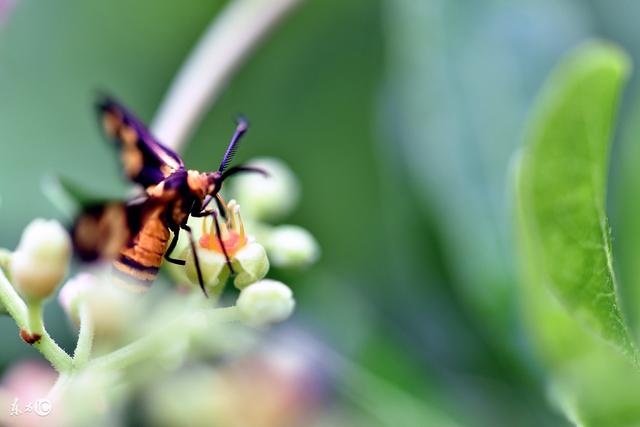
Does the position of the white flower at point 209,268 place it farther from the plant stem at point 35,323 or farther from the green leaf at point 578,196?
the green leaf at point 578,196

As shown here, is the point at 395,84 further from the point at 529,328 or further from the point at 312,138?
the point at 529,328

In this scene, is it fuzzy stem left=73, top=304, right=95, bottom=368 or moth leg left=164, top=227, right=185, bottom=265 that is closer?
fuzzy stem left=73, top=304, right=95, bottom=368

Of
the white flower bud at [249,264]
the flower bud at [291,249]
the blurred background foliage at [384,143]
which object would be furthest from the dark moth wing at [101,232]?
the blurred background foliage at [384,143]

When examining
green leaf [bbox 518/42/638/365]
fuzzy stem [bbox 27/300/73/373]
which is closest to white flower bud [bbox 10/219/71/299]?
fuzzy stem [bbox 27/300/73/373]

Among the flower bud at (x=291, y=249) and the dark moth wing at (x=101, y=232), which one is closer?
the dark moth wing at (x=101, y=232)

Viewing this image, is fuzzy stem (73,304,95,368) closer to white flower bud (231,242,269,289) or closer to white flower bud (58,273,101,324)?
white flower bud (58,273,101,324)

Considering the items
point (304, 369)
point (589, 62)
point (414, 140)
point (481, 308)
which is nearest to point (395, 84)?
point (414, 140)

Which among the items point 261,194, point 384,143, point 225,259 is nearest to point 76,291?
point 225,259
